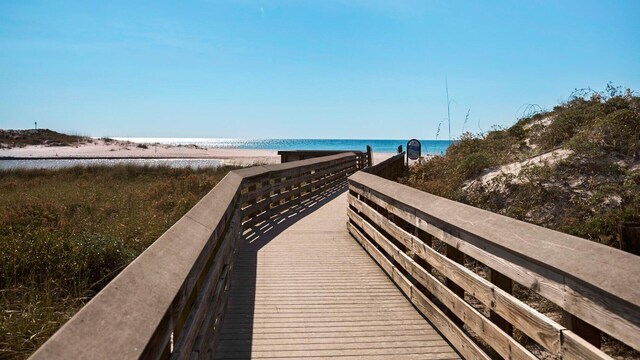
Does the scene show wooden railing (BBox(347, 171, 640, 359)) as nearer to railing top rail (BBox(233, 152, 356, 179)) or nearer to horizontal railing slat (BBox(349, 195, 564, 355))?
horizontal railing slat (BBox(349, 195, 564, 355))

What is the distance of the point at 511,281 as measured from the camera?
3.59m

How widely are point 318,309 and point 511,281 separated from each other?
8.25ft

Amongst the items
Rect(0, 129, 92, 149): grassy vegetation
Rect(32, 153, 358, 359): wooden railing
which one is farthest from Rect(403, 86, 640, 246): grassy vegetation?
Rect(0, 129, 92, 149): grassy vegetation

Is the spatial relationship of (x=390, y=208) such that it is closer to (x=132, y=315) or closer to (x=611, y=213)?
(x=611, y=213)

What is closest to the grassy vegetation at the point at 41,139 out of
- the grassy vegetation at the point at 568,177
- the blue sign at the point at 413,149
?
the blue sign at the point at 413,149

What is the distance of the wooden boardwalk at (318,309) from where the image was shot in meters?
4.51

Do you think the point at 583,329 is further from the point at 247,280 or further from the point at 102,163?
the point at 102,163

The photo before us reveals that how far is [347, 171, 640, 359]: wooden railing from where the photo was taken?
2373 millimetres

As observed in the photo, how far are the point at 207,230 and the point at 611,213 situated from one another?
20.6 ft

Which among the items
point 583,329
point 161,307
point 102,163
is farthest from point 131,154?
point 583,329

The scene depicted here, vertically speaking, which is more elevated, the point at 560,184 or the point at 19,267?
the point at 560,184

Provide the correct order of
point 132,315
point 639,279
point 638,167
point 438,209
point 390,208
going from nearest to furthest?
point 132,315
point 639,279
point 438,209
point 390,208
point 638,167

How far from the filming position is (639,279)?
7.29 feet

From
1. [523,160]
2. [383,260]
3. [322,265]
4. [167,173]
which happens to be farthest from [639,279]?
[167,173]
